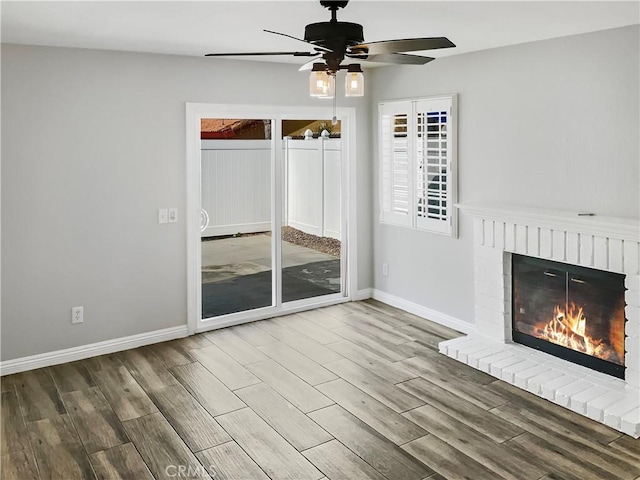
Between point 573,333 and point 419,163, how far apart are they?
2.05 m

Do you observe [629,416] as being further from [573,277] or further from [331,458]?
[331,458]

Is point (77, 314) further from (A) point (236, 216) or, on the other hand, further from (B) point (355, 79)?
(B) point (355, 79)

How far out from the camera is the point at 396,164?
554 cm

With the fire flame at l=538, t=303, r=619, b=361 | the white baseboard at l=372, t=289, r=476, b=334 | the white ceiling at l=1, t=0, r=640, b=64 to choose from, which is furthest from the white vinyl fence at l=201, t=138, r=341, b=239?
the fire flame at l=538, t=303, r=619, b=361

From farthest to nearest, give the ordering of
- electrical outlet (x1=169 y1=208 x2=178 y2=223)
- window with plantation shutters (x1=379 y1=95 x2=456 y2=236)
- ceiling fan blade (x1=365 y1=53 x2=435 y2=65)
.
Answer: window with plantation shutters (x1=379 y1=95 x2=456 y2=236)
electrical outlet (x1=169 y1=208 x2=178 y2=223)
ceiling fan blade (x1=365 y1=53 x2=435 y2=65)

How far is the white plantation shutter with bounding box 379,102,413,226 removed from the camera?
17.7 ft

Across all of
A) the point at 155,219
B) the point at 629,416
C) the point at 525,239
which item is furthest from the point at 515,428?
the point at 155,219

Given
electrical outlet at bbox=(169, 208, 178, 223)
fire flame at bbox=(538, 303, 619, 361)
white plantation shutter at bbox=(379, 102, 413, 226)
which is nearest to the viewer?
fire flame at bbox=(538, 303, 619, 361)

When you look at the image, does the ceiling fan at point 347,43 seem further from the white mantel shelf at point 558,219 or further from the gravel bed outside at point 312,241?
the gravel bed outside at point 312,241

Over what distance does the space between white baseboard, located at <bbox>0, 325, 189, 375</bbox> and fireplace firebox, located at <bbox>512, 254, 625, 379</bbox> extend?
288 centimetres

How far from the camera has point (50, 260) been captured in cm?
429

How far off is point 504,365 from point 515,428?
2.60 ft

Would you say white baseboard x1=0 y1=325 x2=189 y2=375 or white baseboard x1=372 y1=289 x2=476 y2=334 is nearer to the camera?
white baseboard x1=0 y1=325 x2=189 y2=375

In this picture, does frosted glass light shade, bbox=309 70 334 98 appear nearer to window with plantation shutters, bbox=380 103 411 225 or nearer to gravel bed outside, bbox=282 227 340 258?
window with plantation shutters, bbox=380 103 411 225
